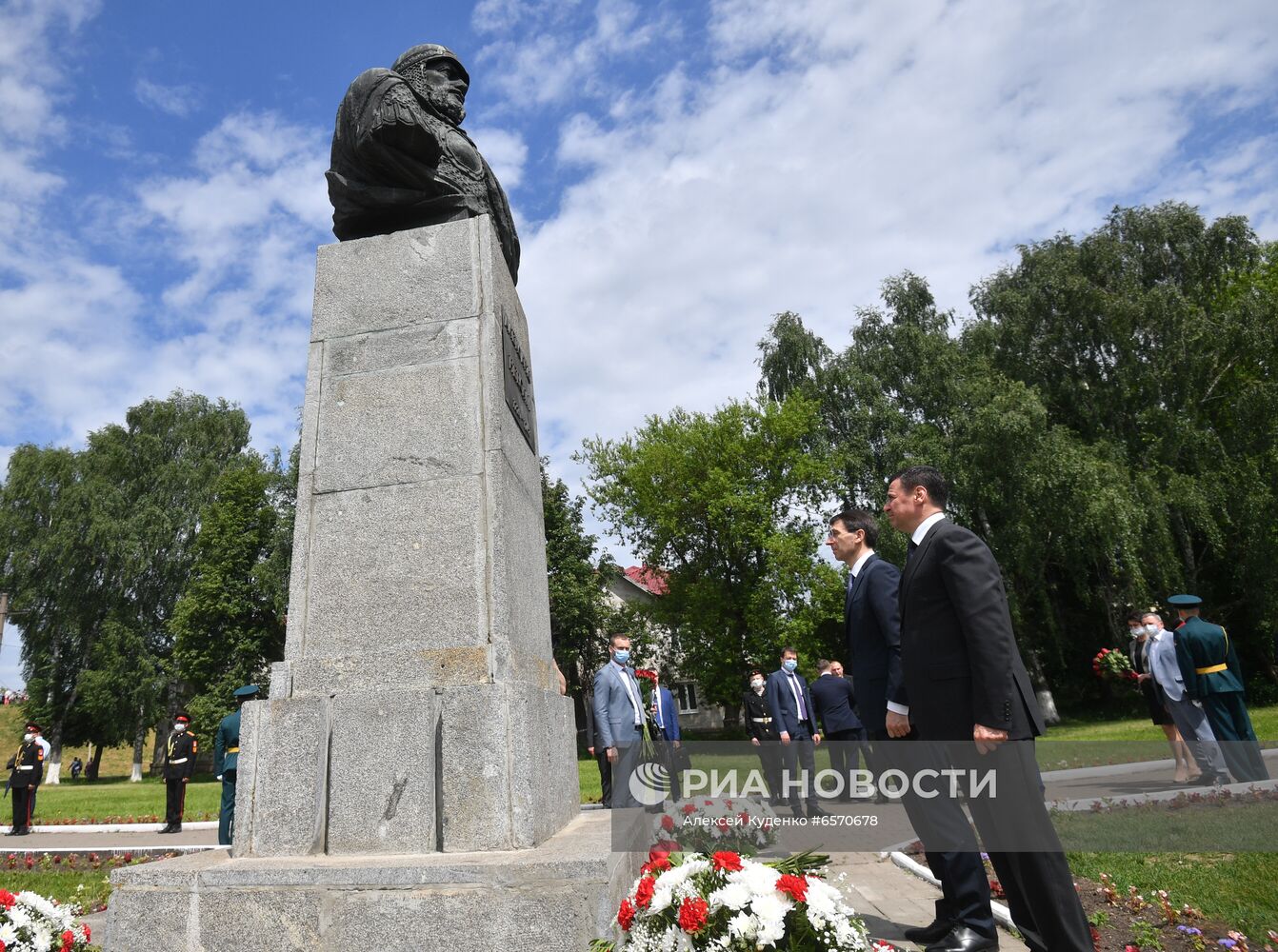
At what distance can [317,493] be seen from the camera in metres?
4.47

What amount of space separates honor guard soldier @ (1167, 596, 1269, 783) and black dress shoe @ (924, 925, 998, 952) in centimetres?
646

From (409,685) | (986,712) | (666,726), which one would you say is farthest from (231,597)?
(986,712)

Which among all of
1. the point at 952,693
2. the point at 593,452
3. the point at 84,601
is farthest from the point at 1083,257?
the point at 84,601

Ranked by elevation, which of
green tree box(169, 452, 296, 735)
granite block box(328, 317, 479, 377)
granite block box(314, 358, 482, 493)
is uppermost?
green tree box(169, 452, 296, 735)

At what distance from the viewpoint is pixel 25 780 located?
13023mm

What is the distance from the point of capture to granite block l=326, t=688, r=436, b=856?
3559mm

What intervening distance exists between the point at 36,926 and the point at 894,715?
12.6 feet

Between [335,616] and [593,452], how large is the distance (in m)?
30.9

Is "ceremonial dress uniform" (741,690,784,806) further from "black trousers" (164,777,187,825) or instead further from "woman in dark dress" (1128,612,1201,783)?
"black trousers" (164,777,187,825)

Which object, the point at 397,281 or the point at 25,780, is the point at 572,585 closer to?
the point at 25,780

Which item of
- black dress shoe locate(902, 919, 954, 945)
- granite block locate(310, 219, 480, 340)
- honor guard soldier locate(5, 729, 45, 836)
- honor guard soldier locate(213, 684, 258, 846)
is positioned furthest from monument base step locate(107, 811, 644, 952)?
honor guard soldier locate(5, 729, 45, 836)

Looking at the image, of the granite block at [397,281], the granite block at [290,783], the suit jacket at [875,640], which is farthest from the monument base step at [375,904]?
the granite block at [397,281]

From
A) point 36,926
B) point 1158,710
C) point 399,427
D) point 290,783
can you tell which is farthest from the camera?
point 1158,710

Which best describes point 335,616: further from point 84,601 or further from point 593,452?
point 84,601
